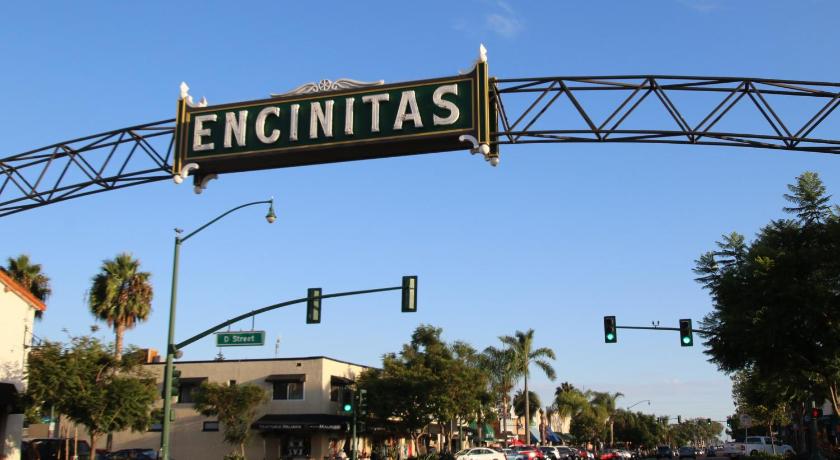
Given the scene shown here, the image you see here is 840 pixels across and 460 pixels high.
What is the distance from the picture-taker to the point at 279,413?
157 feet

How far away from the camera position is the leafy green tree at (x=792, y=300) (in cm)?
2741

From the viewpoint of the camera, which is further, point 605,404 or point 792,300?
point 605,404

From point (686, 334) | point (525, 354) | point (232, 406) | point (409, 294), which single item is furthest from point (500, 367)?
point (409, 294)

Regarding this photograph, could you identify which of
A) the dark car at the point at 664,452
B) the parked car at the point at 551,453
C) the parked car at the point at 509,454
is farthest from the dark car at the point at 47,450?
the dark car at the point at 664,452

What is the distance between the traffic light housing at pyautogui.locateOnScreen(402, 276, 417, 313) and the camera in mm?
25578

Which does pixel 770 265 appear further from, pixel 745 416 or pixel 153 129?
pixel 745 416

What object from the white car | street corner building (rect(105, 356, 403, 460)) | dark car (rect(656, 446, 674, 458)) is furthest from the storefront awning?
dark car (rect(656, 446, 674, 458))

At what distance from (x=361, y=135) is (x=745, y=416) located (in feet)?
157

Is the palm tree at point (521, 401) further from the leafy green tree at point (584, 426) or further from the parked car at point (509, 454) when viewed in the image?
the parked car at point (509, 454)

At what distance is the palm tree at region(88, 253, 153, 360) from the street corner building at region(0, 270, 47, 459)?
17.0 m

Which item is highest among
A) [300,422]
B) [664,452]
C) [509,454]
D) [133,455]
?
[300,422]

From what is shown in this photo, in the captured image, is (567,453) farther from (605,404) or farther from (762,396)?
(605,404)

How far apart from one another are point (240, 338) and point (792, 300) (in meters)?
19.7

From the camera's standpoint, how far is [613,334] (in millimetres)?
36812
